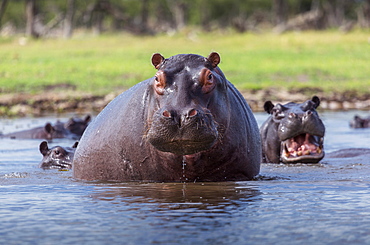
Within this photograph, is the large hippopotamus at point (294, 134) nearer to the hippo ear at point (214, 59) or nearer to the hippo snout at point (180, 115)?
the hippo ear at point (214, 59)

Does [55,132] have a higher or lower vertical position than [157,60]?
lower

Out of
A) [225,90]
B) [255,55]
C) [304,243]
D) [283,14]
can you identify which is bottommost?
[304,243]

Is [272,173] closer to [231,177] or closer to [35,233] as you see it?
[231,177]

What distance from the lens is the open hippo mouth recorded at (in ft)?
25.1

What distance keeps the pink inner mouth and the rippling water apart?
0.84 metres

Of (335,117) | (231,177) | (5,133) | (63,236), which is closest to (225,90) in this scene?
(231,177)

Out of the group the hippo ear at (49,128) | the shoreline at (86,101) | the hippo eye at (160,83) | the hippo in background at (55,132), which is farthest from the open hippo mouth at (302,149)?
the shoreline at (86,101)

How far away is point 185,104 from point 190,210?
751 mm

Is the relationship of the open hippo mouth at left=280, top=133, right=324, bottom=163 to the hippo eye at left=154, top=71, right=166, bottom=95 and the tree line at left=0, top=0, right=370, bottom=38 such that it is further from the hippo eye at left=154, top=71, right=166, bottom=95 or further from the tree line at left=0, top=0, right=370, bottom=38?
the tree line at left=0, top=0, right=370, bottom=38

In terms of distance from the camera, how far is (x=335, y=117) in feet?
49.3

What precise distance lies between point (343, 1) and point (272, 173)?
63.2m

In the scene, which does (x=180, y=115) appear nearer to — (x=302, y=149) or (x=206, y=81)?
(x=206, y=81)

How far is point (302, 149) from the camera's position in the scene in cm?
785

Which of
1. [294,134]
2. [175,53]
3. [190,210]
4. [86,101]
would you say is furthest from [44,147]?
[175,53]
